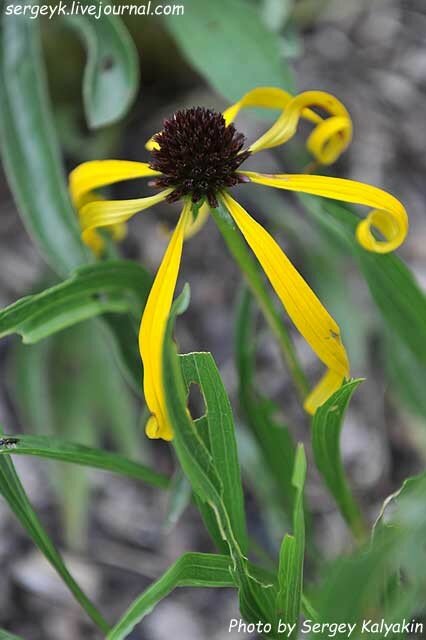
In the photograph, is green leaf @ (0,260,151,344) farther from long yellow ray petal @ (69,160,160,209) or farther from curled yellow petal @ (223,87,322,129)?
curled yellow petal @ (223,87,322,129)

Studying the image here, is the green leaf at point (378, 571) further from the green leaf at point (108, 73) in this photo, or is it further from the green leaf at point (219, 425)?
the green leaf at point (108, 73)

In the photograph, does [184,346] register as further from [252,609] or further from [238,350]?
[252,609]

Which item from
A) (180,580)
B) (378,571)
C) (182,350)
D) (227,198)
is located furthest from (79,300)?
(182,350)

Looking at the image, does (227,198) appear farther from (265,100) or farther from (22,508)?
(22,508)

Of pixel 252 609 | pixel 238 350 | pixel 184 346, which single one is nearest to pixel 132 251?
pixel 184 346

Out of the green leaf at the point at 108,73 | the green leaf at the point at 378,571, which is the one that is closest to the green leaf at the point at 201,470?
the green leaf at the point at 378,571

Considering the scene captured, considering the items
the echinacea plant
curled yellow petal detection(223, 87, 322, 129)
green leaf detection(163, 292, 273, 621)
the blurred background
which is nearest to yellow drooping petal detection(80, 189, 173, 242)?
the echinacea plant
